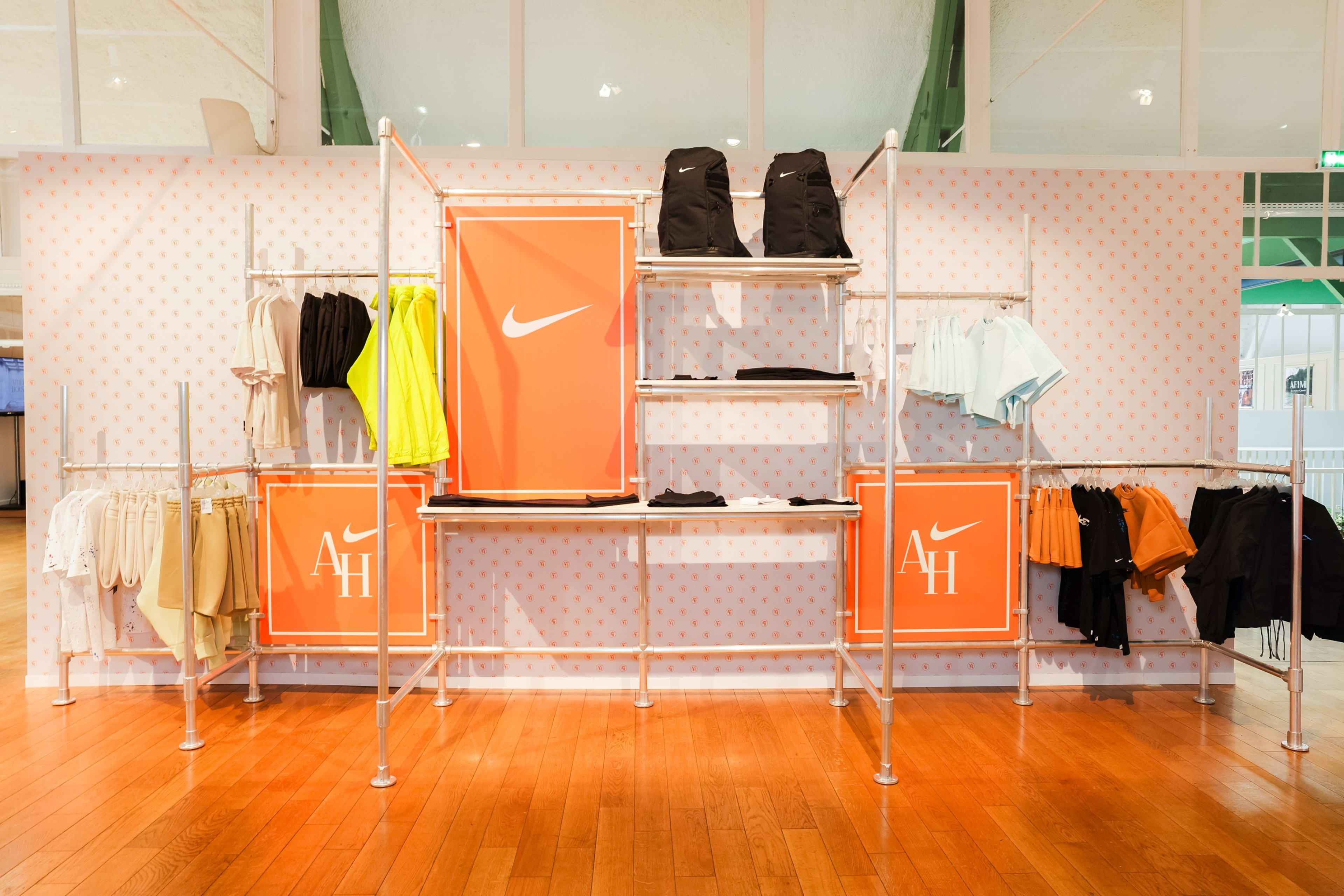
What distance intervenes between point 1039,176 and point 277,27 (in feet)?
14.0

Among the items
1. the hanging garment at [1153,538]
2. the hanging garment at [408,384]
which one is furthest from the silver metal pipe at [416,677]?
the hanging garment at [1153,538]

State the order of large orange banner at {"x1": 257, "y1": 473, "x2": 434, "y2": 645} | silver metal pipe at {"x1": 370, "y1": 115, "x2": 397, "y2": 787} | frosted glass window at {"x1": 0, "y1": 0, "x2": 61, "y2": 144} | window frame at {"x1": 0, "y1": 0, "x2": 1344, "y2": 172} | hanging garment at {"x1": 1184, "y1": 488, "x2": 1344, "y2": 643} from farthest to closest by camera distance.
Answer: frosted glass window at {"x1": 0, "y1": 0, "x2": 61, "y2": 144} < window frame at {"x1": 0, "y1": 0, "x2": 1344, "y2": 172} < large orange banner at {"x1": 257, "y1": 473, "x2": 434, "y2": 645} < hanging garment at {"x1": 1184, "y1": 488, "x2": 1344, "y2": 643} < silver metal pipe at {"x1": 370, "y1": 115, "x2": 397, "y2": 787}

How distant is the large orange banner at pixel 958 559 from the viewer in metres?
3.88

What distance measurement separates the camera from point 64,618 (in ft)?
11.8

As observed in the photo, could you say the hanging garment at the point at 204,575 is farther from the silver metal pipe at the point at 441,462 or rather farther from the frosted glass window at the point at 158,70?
the frosted glass window at the point at 158,70

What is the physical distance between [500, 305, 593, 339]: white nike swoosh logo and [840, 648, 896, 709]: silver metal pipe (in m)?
2.16

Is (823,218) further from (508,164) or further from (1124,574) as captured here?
(1124,574)

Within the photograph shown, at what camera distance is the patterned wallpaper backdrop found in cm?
392

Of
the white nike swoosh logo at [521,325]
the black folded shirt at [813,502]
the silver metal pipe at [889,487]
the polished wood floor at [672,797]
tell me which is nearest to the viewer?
the polished wood floor at [672,797]

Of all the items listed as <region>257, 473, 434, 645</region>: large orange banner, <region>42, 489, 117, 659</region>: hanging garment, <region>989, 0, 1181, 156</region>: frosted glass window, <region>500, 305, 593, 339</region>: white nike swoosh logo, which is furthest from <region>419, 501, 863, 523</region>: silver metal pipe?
<region>989, 0, 1181, 156</region>: frosted glass window

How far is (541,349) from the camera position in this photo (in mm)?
3746

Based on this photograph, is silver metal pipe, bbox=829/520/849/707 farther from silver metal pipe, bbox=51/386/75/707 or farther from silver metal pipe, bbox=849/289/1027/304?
silver metal pipe, bbox=51/386/75/707

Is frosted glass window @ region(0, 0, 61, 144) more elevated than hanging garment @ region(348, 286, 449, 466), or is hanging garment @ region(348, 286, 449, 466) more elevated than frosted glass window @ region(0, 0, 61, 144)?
frosted glass window @ region(0, 0, 61, 144)

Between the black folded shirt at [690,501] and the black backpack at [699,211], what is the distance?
1113mm
